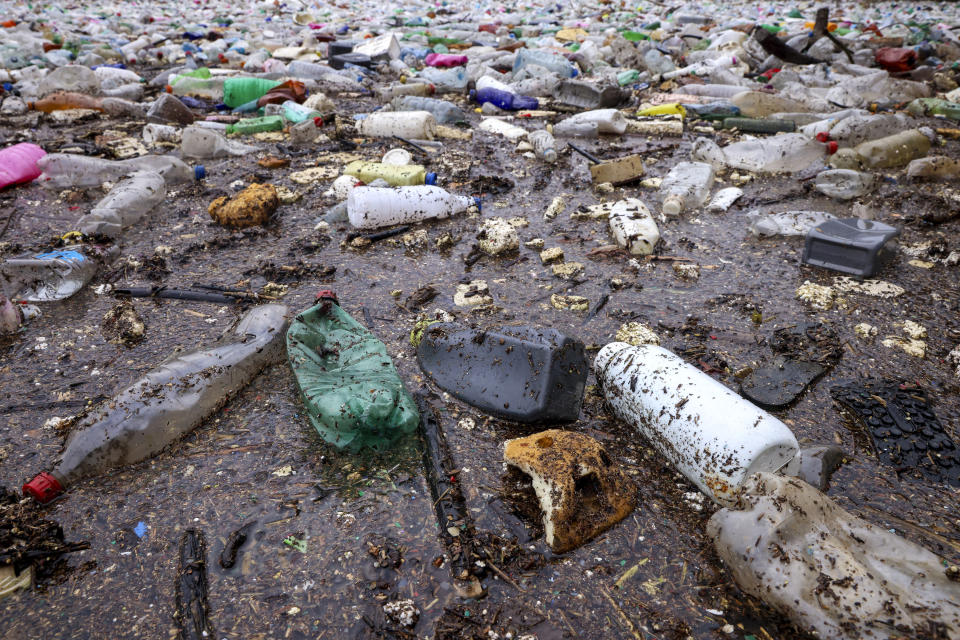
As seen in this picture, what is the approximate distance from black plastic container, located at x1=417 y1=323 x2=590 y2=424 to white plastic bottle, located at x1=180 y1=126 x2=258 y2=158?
4042 millimetres

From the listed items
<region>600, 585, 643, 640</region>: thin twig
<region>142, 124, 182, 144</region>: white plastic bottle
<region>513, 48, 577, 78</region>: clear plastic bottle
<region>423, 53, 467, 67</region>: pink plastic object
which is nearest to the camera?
<region>600, 585, 643, 640</region>: thin twig

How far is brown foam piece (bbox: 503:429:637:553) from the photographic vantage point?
5.61ft

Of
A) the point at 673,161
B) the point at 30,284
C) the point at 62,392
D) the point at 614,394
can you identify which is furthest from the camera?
the point at 673,161

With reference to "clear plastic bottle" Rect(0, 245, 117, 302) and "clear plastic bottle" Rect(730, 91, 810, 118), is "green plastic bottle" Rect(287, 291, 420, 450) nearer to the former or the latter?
"clear plastic bottle" Rect(0, 245, 117, 302)

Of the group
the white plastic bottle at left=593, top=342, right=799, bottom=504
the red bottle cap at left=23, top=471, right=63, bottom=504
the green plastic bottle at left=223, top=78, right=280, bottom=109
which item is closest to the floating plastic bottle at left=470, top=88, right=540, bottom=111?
the green plastic bottle at left=223, top=78, right=280, bottom=109

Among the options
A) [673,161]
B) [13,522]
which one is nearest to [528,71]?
[673,161]

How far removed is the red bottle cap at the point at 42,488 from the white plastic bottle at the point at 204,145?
407cm

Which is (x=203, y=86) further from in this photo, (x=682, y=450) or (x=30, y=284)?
(x=682, y=450)

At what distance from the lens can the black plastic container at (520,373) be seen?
2.10 meters

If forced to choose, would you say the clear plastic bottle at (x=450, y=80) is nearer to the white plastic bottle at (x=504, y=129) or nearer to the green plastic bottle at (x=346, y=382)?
the white plastic bottle at (x=504, y=129)

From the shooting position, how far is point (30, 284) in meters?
3.03

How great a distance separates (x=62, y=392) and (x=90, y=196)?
8.84 ft

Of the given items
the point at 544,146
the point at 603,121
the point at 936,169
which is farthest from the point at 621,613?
the point at 603,121

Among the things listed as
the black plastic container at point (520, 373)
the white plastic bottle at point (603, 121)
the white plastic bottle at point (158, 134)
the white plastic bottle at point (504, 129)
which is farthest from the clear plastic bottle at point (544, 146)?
the white plastic bottle at point (158, 134)
